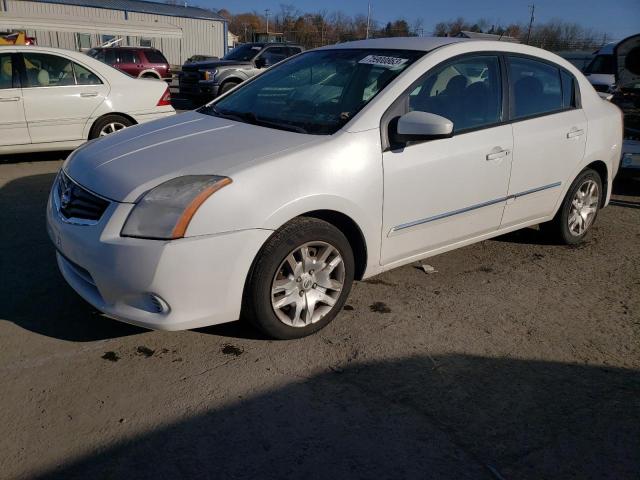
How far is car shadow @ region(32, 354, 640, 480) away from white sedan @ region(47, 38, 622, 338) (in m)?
0.55

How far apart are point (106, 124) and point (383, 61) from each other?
507cm

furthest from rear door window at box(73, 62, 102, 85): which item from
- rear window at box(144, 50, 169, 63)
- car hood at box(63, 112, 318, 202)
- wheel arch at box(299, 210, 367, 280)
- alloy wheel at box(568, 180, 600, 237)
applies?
rear window at box(144, 50, 169, 63)

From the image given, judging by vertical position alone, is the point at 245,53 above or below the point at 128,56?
above

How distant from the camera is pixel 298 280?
3.07 meters

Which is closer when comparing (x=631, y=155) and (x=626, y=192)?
(x=631, y=155)

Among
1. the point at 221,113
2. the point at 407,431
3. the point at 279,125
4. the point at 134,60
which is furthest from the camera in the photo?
the point at 134,60

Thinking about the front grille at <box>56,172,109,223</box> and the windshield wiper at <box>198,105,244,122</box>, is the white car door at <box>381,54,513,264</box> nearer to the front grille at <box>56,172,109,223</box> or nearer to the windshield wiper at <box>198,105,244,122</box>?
the windshield wiper at <box>198,105,244,122</box>

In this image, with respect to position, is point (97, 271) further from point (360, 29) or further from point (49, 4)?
point (360, 29)

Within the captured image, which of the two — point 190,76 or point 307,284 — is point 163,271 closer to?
point 307,284

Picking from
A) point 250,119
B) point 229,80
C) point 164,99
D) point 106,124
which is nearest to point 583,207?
point 250,119

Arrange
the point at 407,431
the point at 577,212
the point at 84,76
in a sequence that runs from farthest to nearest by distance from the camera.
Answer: the point at 84,76 < the point at 577,212 < the point at 407,431

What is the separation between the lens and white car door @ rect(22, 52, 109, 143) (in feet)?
22.8

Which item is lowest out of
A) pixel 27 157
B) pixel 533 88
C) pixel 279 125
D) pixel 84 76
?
pixel 27 157

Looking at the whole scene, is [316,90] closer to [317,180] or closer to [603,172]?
[317,180]
